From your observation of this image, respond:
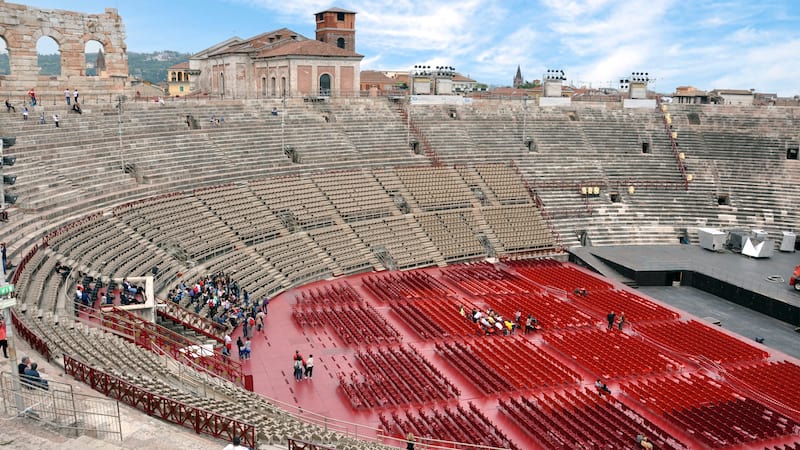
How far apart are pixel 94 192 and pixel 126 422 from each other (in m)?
20.6

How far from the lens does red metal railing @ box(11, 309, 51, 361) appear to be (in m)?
16.5

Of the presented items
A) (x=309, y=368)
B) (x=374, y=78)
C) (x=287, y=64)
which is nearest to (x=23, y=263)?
(x=309, y=368)

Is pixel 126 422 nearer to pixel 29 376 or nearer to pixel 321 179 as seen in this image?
pixel 29 376

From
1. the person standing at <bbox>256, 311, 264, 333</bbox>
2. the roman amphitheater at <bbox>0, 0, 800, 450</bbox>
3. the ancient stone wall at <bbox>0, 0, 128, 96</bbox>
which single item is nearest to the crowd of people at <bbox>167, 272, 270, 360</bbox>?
the person standing at <bbox>256, 311, 264, 333</bbox>

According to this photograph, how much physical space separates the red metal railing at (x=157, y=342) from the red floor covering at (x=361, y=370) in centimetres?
135

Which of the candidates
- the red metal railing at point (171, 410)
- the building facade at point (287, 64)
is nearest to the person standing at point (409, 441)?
the red metal railing at point (171, 410)

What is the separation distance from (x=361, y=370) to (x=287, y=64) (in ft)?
127

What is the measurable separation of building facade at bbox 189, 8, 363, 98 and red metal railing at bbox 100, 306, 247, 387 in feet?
90.7

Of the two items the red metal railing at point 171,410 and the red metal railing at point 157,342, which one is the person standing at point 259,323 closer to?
the red metal railing at point 157,342

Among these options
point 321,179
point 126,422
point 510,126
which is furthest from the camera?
point 510,126

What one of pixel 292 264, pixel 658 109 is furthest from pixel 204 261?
pixel 658 109

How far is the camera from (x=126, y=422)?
13758 mm

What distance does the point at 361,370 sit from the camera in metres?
23.6

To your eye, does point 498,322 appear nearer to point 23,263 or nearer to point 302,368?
point 302,368
